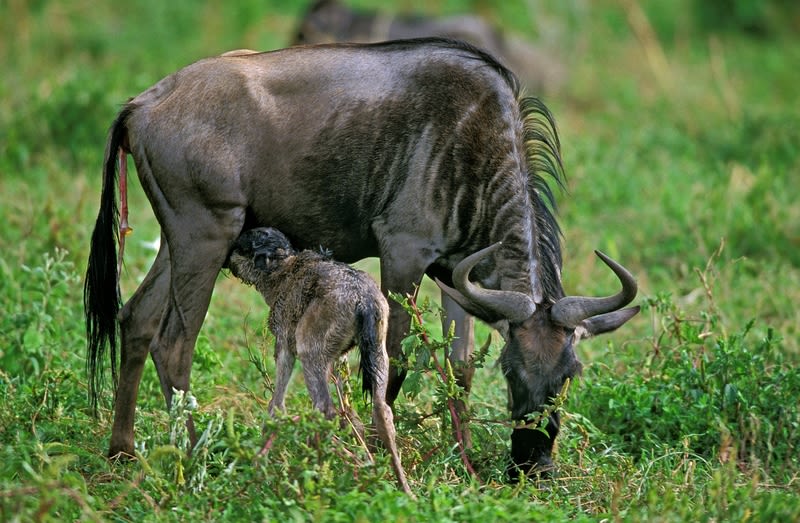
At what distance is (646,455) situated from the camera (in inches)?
211

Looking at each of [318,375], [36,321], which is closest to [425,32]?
[36,321]

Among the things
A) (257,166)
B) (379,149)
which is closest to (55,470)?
(257,166)

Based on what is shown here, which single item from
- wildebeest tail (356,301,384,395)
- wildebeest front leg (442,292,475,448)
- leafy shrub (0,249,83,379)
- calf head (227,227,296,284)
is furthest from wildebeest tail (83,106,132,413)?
wildebeest front leg (442,292,475,448)

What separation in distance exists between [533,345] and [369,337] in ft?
2.53

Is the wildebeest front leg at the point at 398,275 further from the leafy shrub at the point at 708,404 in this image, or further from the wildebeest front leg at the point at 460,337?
the leafy shrub at the point at 708,404

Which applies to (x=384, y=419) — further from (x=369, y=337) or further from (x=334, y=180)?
(x=334, y=180)

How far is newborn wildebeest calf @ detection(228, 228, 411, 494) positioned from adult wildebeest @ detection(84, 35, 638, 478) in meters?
0.40

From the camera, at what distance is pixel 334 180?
5.55 metres

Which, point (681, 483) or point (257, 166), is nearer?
point (681, 483)

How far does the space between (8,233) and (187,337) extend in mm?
2893

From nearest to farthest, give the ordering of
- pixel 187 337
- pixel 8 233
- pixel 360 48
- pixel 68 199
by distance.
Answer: pixel 187 337, pixel 360 48, pixel 8 233, pixel 68 199

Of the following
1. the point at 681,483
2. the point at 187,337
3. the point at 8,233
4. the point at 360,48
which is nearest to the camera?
the point at 681,483

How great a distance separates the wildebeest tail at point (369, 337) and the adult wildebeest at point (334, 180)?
52 cm

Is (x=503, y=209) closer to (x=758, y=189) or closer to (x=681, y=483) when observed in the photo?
(x=681, y=483)
